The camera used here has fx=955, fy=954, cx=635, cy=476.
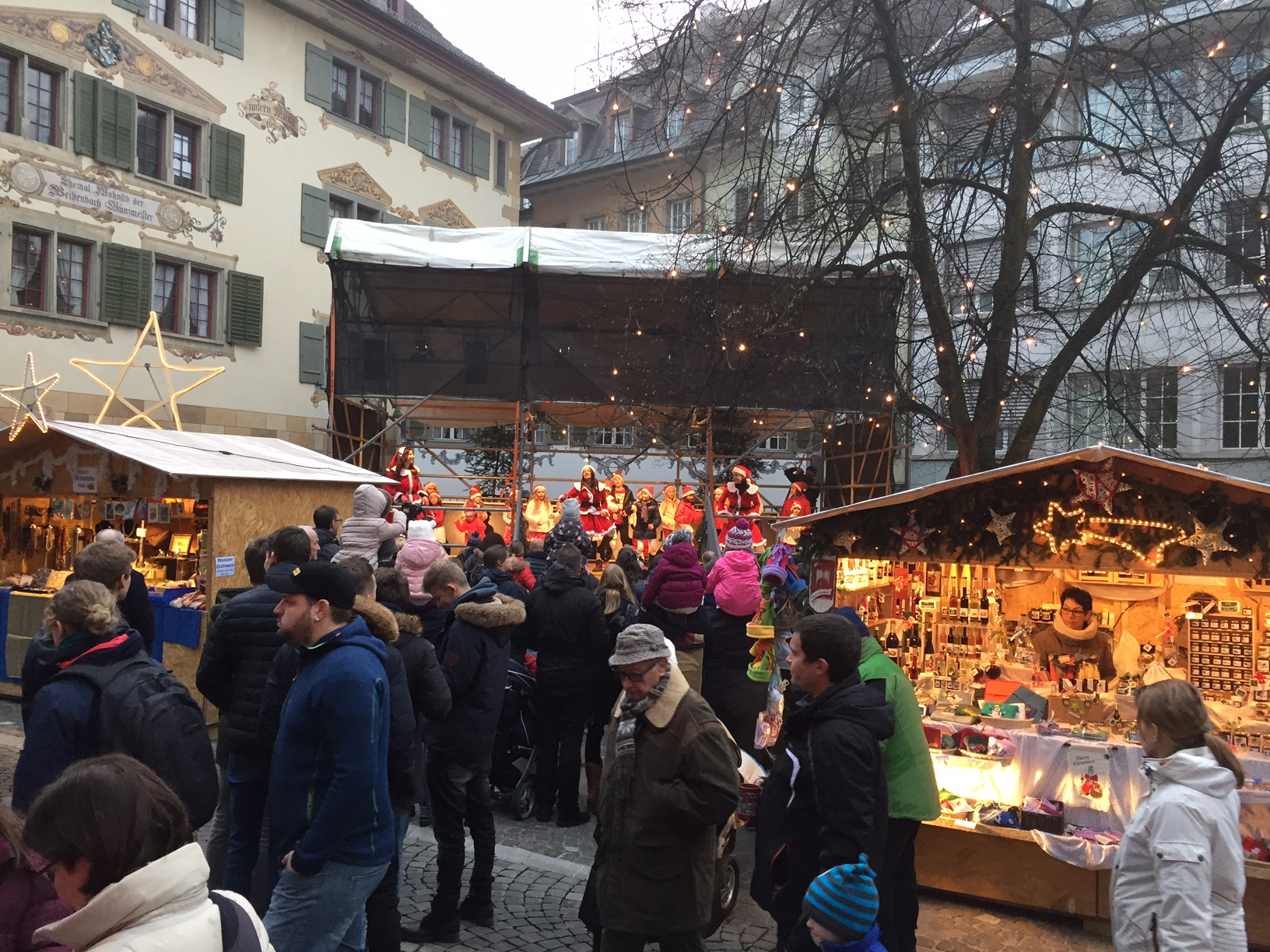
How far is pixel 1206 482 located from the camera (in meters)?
5.64

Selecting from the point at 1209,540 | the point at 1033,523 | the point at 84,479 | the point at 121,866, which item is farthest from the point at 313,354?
the point at 121,866

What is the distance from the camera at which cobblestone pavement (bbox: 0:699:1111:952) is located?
482cm

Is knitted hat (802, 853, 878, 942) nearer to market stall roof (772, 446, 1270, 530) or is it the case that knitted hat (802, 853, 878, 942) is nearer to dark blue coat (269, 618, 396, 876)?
dark blue coat (269, 618, 396, 876)

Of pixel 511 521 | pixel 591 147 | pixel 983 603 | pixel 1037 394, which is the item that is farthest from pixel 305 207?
pixel 983 603

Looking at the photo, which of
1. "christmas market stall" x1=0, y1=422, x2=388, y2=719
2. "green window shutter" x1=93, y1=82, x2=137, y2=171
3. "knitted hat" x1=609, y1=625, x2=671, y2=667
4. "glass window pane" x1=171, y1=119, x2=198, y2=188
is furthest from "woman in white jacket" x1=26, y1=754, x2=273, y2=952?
"glass window pane" x1=171, y1=119, x2=198, y2=188

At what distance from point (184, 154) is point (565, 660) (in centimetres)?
1474

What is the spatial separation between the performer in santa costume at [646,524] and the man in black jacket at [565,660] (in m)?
9.71

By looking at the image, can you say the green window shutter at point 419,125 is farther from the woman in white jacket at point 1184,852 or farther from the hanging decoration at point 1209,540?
the woman in white jacket at point 1184,852

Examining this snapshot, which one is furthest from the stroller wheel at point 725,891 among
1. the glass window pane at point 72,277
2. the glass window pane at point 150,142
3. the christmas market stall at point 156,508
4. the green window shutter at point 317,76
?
the green window shutter at point 317,76

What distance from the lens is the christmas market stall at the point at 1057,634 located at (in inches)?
212

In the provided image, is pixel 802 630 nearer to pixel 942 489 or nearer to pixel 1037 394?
pixel 942 489

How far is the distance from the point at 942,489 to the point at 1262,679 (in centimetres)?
251

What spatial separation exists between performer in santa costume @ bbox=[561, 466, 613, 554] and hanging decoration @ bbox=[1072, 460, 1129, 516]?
426 inches

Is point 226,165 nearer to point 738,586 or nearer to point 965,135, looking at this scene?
point 965,135
